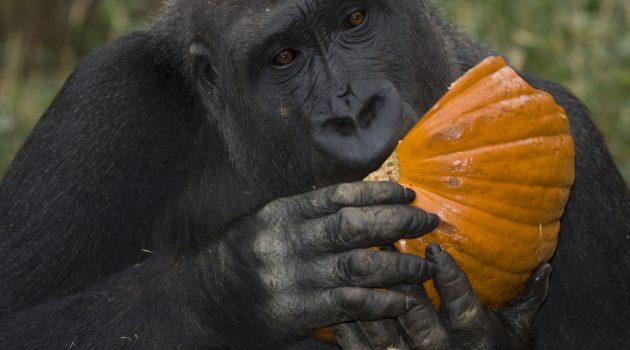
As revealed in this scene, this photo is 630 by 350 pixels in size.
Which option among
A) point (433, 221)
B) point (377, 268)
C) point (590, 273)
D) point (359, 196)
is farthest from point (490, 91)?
point (590, 273)

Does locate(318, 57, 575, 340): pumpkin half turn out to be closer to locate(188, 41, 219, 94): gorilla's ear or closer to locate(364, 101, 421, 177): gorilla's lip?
locate(364, 101, 421, 177): gorilla's lip

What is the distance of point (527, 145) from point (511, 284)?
49cm

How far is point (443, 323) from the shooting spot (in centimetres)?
401

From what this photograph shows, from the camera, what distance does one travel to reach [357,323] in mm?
4055

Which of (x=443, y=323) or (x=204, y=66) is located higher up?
(x=204, y=66)

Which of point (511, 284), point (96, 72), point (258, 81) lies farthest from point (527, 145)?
point (96, 72)

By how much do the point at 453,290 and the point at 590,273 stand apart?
125 cm

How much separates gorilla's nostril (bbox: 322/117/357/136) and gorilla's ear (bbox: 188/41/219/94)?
3.05ft

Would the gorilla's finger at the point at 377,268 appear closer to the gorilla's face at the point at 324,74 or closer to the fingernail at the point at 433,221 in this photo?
the fingernail at the point at 433,221

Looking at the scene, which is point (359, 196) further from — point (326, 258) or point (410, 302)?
point (410, 302)

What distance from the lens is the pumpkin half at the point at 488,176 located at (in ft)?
12.7

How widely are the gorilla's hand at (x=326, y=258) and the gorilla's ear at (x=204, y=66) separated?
105 centimetres

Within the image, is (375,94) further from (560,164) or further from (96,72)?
(96,72)

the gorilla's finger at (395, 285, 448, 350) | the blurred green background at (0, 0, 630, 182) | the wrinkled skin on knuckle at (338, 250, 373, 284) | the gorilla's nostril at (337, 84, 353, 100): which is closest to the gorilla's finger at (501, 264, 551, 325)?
the gorilla's finger at (395, 285, 448, 350)
